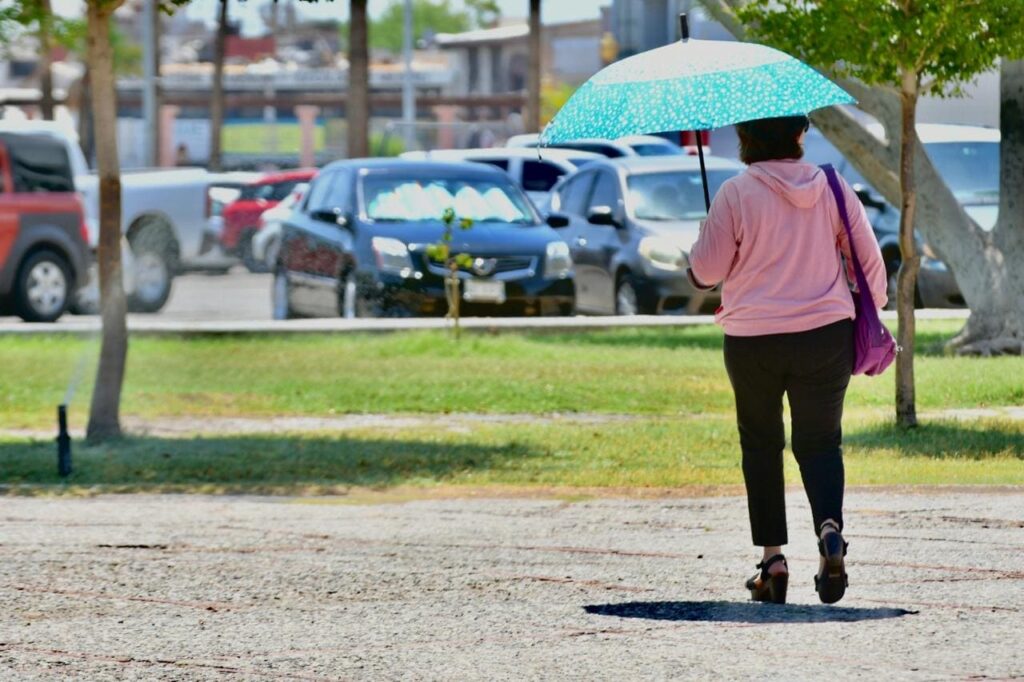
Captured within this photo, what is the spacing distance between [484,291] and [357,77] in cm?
2586

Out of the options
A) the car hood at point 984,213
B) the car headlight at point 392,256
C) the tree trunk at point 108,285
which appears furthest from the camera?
the car hood at point 984,213

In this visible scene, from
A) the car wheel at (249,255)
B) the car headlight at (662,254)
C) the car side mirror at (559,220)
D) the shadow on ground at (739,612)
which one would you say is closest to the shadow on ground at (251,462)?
the shadow on ground at (739,612)

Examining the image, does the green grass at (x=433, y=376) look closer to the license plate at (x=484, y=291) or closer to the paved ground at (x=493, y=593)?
the license plate at (x=484, y=291)

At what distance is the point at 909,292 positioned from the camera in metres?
12.7

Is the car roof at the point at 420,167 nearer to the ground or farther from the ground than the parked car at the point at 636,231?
farther from the ground

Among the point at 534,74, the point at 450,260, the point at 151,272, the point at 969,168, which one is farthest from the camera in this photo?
the point at 534,74

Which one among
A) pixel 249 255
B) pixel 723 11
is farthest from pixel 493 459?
pixel 249 255

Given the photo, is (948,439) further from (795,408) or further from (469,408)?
(795,408)

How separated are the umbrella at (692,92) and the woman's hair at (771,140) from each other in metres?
0.32

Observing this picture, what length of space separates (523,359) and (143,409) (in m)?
3.41

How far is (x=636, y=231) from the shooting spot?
20547 mm

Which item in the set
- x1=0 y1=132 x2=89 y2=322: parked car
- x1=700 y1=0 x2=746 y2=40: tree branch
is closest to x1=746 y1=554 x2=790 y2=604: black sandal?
x1=700 y1=0 x2=746 y2=40: tree branch

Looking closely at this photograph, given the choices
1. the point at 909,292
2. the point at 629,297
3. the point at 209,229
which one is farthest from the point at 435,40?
the point at 909,292

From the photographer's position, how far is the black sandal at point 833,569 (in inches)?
282
